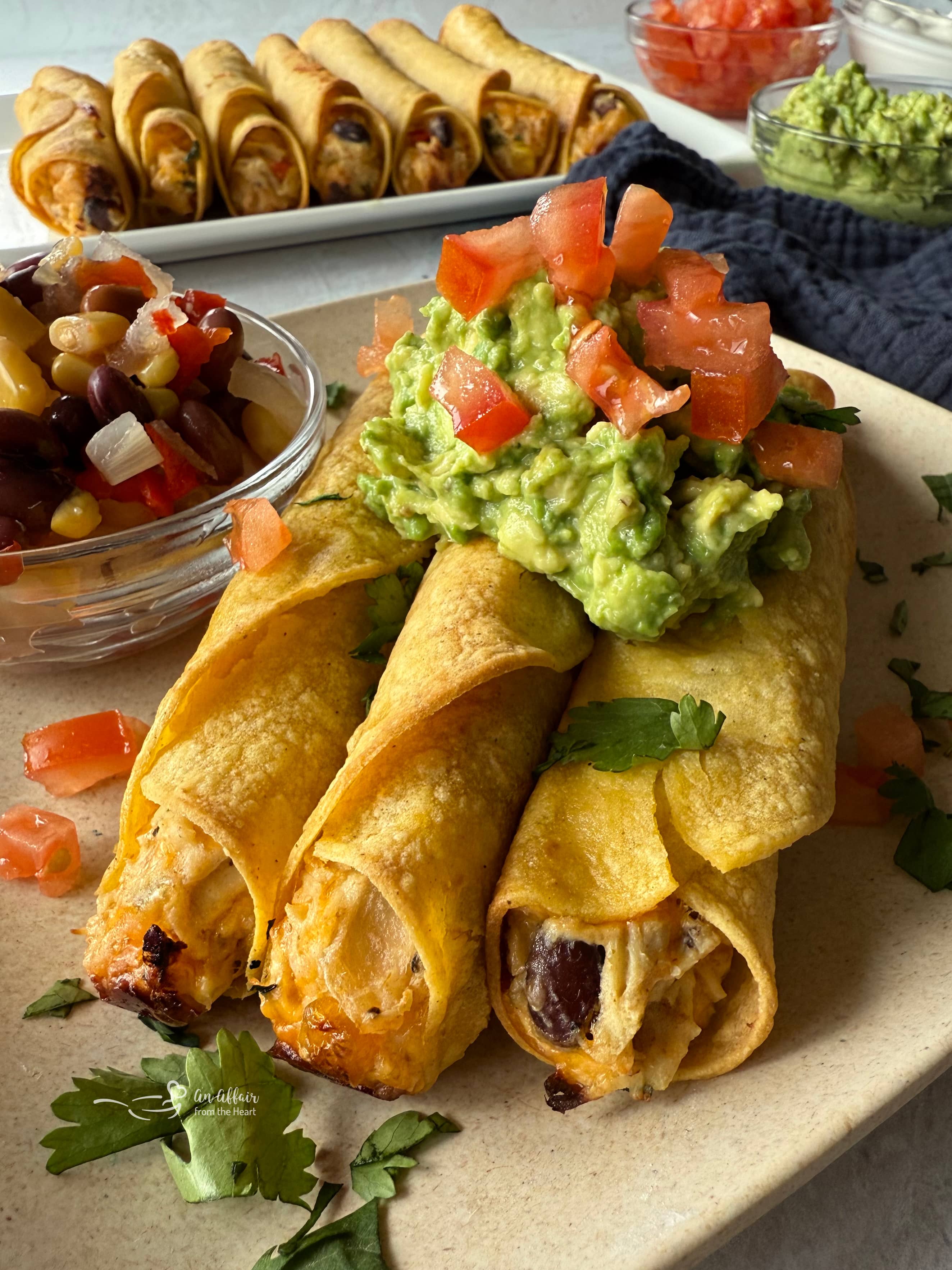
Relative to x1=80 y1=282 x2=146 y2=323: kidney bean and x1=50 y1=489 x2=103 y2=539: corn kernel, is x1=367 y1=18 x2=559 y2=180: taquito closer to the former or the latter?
x1=80 y1=282 x2=146 y2=323: kidney bean

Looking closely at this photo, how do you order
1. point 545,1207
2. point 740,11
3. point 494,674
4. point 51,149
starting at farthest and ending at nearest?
point 740,11 < point 51,149 < point 494,674 < point 545,1207

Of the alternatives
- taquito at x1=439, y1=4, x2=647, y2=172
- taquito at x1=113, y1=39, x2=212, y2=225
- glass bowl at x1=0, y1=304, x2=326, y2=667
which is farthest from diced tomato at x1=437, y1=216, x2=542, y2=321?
taquito at x1=439, y1=4, x2=647, y2=172

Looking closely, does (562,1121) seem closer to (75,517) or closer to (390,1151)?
(390,1151)

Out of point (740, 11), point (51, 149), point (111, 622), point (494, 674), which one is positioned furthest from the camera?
point (740, 11)

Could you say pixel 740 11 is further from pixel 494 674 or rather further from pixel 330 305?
pixel 494 674

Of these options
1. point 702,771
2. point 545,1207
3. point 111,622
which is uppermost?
point 702,771

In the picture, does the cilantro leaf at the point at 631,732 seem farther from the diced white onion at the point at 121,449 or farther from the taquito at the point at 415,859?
the diced white onion at the point at 121,449

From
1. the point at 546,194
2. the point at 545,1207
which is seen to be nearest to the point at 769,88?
the point at 546,194
